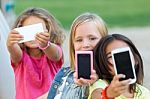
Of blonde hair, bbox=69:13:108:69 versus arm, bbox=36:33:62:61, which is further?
arm, bbox=36:33:62:61

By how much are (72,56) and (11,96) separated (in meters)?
1.01

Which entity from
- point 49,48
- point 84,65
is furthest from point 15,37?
point 84,65

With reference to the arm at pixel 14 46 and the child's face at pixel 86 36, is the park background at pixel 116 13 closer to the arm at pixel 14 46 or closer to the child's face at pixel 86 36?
the arm at pixel 14 46

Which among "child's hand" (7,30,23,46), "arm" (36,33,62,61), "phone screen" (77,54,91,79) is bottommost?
"phone screen" (77,54,91,79)

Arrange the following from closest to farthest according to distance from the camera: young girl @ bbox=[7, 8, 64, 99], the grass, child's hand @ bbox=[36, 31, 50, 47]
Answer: child's hand @ bbox=[36, 31, 50, 47], young girl @ bbox=[7, 8, 64, 99], the grass

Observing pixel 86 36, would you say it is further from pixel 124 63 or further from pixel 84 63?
pixel 124 63

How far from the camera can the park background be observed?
1400 centimetres

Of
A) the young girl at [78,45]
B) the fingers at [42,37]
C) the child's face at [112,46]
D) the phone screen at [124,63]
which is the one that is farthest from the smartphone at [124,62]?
the fingers at [42,37]

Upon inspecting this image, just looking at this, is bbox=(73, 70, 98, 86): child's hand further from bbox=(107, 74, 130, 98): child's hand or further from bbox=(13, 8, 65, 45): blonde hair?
bbox=(13, 8, 65, 45): blonde hair

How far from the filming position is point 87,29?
10.8 feet

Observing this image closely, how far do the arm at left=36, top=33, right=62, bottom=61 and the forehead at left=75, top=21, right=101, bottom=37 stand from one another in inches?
10.9

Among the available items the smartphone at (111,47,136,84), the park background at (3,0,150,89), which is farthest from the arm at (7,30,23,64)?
the park background at (3,0,150,89)

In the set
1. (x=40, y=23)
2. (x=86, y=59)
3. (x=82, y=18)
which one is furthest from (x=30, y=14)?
(x=86, y=59)

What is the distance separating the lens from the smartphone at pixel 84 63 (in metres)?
3.01
